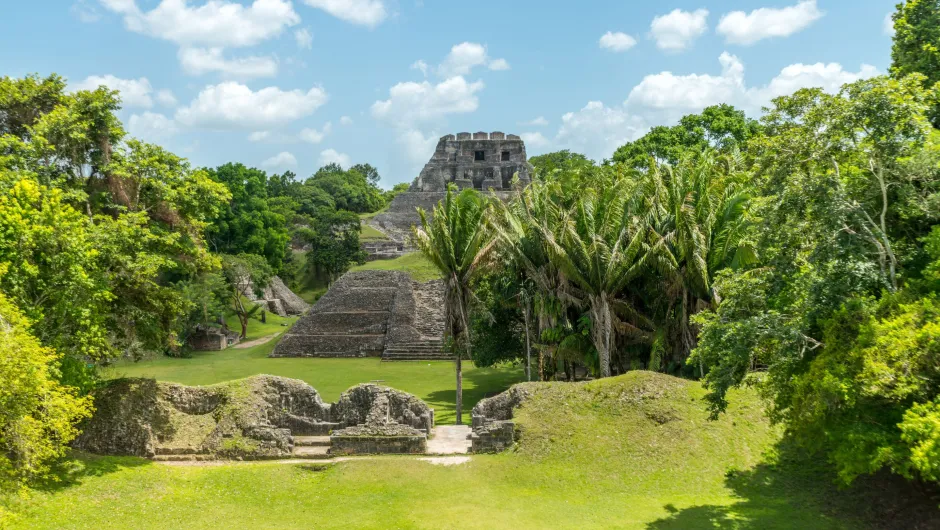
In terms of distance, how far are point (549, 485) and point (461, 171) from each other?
50.1 meters

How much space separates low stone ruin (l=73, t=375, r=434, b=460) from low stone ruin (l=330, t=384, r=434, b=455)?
0.02m

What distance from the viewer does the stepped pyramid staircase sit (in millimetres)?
32750

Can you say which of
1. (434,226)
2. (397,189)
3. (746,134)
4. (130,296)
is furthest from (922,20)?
(397,189)

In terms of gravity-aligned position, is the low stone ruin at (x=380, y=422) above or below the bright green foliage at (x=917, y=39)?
below

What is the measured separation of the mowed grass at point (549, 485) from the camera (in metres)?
11.1

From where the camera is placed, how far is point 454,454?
48.2ft

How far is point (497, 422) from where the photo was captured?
14773 millimetres

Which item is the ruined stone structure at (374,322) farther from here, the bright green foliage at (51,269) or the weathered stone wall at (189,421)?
the bright green foliage at (51,269)

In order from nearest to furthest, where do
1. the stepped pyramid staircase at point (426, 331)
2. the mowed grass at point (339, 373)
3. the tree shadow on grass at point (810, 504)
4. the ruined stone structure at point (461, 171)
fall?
the tree shadow on grass at point (810, 504)
the mowed grass at point (339, 373)
the stepped pyramid staircase at point (426, 331)
the ruined stone structure at point (461, 171)

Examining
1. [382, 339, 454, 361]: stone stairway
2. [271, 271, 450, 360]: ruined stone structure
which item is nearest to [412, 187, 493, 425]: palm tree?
[382, 339, 454, 361]: stone stairway

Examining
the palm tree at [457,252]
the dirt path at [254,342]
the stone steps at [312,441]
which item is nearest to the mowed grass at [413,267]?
the dirt path at [254,342]

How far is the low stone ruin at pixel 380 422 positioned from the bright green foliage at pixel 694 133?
26509mm

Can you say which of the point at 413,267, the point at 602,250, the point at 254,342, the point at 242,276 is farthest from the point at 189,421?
the point at 413,267

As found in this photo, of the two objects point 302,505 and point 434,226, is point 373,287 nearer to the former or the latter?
point 434,226
